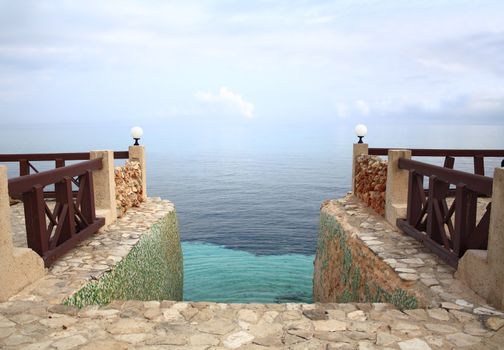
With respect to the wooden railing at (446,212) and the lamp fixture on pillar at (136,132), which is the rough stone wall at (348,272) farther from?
the lamp fixture on pillar at (136,132)

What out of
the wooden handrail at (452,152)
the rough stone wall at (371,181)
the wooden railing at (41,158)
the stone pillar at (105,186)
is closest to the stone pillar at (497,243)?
the rough stone wall at (371,181)

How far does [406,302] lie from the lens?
5109mm

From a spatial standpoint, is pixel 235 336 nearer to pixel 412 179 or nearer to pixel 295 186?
pixel 412 179

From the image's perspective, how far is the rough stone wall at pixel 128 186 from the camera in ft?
30.6

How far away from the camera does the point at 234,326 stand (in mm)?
4020

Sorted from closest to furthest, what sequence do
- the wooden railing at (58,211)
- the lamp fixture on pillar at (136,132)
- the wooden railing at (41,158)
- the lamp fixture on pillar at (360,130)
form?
the wooden railing at (58,211), the wooden railing at (41,158), the lamp fixture on pillar at (360,130), the lamp fixture on pillar at (136,132)

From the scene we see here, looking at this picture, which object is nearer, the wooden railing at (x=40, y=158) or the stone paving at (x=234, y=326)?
the stone paving at (x=234, y=326)

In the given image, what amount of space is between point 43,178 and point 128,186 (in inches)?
179

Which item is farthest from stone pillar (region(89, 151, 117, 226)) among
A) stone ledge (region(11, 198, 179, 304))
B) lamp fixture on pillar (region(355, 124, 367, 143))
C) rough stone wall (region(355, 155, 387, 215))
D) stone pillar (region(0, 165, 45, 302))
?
lamp fixture on pillar (region(355, 124, 367, 143))

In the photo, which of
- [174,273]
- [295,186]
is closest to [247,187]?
[295,186]

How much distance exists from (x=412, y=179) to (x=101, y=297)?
5.71m

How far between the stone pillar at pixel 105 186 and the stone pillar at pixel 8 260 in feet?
10.2

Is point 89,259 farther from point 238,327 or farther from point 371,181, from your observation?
point 371,181

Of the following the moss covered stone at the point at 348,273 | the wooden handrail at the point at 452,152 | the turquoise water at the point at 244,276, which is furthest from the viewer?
the turquoise water at the point at 244,276
